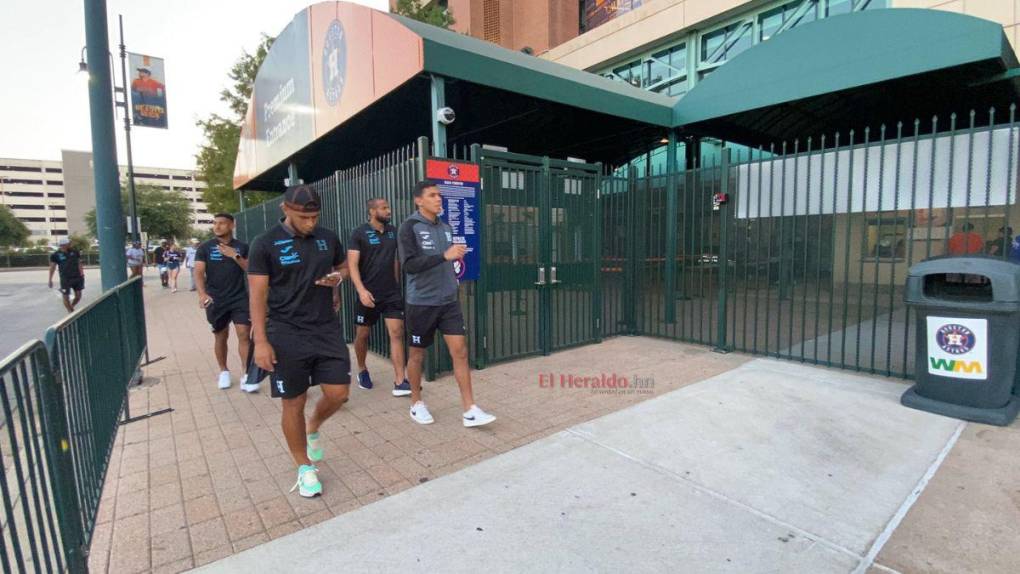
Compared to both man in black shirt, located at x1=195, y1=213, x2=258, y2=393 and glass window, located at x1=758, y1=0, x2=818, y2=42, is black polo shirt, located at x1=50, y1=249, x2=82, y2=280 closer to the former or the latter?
man in black shirt, located at x1=195, y1=213, x2=258, y2=393

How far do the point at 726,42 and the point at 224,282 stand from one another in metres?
15.0

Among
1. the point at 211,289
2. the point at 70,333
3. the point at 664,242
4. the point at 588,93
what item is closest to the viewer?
the point at 70,333

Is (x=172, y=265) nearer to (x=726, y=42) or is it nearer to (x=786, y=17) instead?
(x=726, y=42)

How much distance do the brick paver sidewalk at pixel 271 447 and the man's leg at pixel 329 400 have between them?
14.6 inches

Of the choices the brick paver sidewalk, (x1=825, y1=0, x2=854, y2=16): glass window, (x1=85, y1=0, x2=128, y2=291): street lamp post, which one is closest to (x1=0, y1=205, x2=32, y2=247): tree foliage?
(x1=85, y1=0, x2=128, y2=291): street lamp post

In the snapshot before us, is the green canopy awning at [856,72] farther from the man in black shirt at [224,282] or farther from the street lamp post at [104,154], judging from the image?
the street lamp post at [104,154]

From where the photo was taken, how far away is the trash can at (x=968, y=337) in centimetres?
405

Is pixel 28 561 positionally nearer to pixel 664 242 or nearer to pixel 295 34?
pixel 664 242

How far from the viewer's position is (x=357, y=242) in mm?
4938

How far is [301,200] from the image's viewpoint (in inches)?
120

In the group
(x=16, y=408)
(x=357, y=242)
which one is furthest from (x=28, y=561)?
(x=357, y=242)

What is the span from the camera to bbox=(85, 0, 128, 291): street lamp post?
5.37 meters

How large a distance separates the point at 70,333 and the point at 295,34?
26.7ft

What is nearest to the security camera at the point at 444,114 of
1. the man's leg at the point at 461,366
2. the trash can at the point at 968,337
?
the man's leg at the point at 461,366
